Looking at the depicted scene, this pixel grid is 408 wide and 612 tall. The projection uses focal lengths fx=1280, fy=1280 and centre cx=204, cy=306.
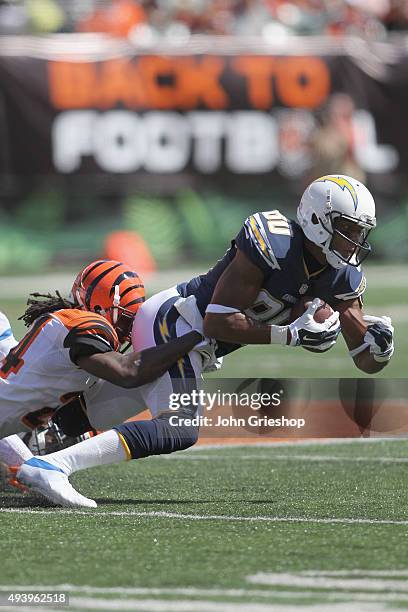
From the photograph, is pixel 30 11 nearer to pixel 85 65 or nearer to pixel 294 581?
pixel 85 65

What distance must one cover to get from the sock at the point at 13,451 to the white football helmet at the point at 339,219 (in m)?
1.56

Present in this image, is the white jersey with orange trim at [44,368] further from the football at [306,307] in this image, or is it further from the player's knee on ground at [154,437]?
the football at [306,307]

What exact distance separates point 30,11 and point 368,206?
46.7 ft

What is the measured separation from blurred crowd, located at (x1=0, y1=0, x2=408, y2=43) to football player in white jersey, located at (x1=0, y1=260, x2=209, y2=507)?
1327 centimetres

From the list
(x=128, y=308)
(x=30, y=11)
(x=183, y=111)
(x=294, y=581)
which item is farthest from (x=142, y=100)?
(x=294, y=581)

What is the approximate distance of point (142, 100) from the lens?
18047mm

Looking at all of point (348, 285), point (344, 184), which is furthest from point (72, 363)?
point (344, 184)

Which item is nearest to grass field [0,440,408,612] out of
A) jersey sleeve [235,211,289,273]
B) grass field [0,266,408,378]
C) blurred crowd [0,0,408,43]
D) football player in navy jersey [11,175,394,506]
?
football player in navy jersey [11,175,394,506]

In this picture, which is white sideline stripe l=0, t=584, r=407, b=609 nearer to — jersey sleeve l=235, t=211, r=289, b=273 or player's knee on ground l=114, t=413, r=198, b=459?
player's knee on ground l=114, t=413, r=198, b=459

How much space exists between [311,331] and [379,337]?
445 mm

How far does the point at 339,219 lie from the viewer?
17.7 ft

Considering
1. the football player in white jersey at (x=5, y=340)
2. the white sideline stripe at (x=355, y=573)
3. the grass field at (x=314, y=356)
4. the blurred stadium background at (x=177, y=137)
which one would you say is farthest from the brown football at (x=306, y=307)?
the blurred stadium background at (x=177, y=137)

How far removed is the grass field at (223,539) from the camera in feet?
11.9

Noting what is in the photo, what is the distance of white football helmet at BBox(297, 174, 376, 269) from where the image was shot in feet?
17.7
